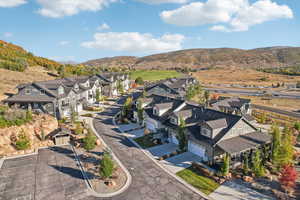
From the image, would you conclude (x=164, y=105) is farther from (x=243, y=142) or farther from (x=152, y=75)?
(x=152, y=75)

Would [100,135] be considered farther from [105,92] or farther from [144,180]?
[105,92]

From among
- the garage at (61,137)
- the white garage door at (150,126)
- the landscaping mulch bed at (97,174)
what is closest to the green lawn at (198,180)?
the landscaping mulch bed at (97,174)

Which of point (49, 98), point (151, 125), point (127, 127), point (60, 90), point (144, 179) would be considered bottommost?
point (144, 179)

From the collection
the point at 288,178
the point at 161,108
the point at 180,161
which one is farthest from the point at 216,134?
the point at 161,108

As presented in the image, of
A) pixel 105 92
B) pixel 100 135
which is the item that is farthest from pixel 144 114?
pixel 105 92

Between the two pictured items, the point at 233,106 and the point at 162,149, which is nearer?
the point at 162,149

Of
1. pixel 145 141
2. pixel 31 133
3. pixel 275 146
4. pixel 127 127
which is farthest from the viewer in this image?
pixel 127 127

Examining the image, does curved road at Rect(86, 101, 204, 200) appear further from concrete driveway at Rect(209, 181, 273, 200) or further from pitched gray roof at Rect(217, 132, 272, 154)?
pitched gray roof at Rect(217, 132, 272, 154)
